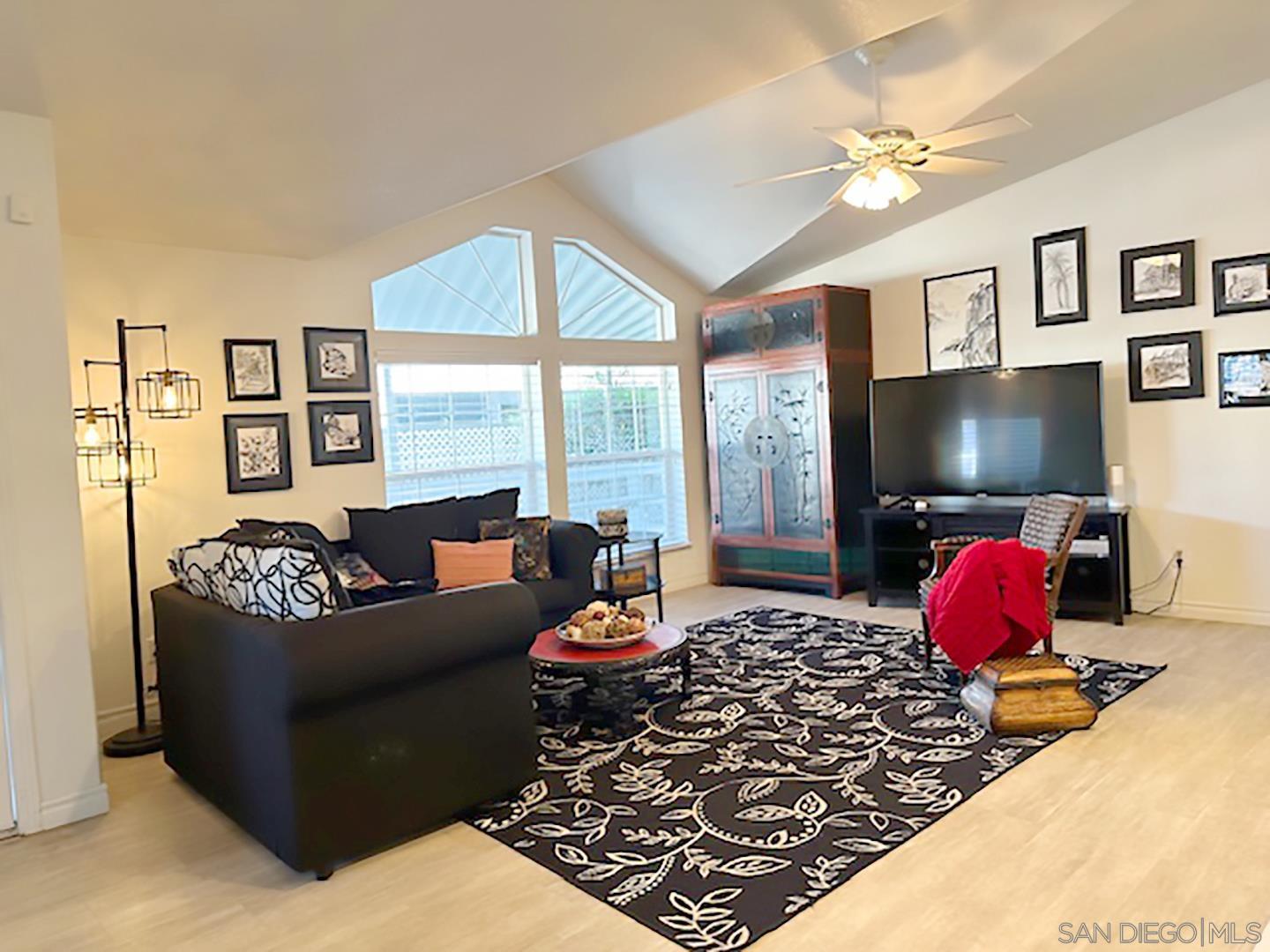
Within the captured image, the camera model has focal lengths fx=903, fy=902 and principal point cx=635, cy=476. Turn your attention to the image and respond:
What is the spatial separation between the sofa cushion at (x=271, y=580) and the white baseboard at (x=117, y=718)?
1.57 metres

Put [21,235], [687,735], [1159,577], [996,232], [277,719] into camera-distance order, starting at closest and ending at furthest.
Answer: [277,719]
[21,235]
[687,735]
[1159,577]
[996,232]

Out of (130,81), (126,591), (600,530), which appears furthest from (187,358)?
(600,530)

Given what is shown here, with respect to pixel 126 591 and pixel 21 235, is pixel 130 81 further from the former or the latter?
pixel 126 591

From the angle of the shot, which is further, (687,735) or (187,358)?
(187,358)

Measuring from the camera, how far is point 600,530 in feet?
18.9

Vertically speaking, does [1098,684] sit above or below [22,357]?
below

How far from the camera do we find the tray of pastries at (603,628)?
12.5ft

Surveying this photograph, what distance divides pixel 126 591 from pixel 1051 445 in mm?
5260

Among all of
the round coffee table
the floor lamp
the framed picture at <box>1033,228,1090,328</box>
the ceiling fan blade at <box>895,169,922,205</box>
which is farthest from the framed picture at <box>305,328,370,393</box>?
the framed picture at <box>1033,228,1090,328</box>

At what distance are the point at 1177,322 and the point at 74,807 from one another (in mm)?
6056

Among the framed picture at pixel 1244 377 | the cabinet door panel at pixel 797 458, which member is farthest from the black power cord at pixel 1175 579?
the cabinet door panel at pixel 797 458

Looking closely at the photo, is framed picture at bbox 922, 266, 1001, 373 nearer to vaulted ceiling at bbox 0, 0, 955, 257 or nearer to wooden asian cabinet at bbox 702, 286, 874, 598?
wooden asian cabinet at bbox 702, 286, 874, 598

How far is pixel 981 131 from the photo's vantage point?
3711 mm

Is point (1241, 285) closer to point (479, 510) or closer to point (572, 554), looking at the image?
point (572, 554)
